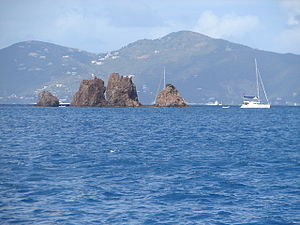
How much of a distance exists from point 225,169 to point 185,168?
3.51 metres

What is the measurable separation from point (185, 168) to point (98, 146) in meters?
22.1

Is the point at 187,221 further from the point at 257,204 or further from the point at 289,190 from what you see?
the point at 289,190

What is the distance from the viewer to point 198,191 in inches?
1288

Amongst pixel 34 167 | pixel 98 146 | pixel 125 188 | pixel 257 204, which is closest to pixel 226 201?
pixel 257 204

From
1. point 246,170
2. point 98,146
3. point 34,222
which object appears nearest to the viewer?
point 34,222

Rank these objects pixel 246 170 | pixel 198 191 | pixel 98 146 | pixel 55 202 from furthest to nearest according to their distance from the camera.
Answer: pixel 98 146, pixel 246 170, pixel 198 191, pixel 55 202

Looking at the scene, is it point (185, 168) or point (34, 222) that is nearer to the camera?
point (34, 222)

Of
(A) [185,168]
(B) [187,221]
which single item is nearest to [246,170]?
(A) [185,168]

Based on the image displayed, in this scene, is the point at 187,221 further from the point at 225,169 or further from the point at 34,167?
the point at 34,167

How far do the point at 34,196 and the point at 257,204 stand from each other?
13914 mm

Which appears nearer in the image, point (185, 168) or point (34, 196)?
point (34, 196)

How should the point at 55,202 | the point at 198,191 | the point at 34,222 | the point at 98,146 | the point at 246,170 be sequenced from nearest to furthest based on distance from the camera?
1. the point at 34,222
2. the point at 55,202
3. the point at 198,191
4. the point at 246,170
5. the point at 98,146

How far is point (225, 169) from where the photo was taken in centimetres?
4247

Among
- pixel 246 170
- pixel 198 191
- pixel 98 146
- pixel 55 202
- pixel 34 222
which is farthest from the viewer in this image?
pixel 98 146
